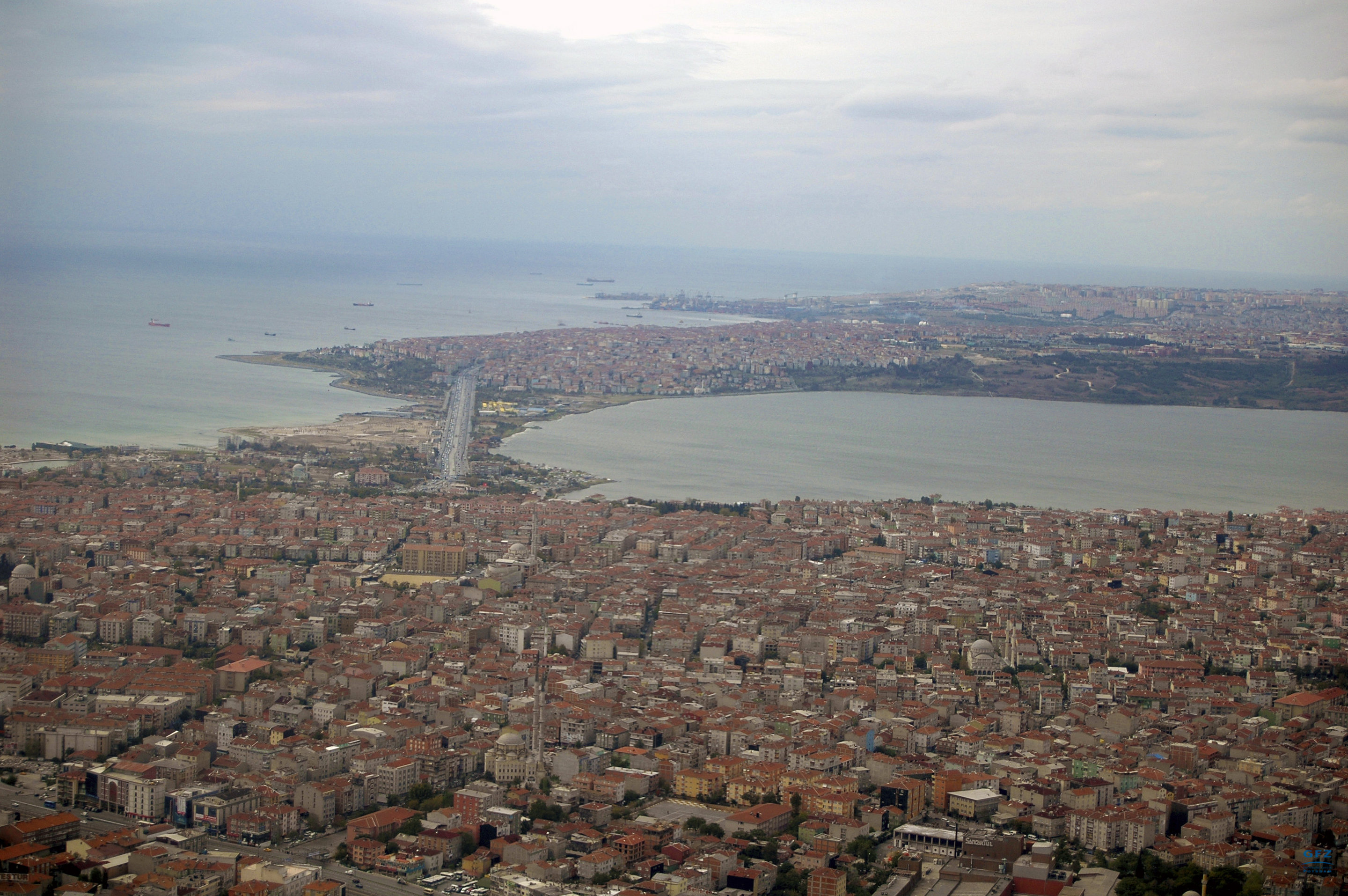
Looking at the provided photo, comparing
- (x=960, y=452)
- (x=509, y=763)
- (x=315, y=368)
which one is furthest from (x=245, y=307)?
(x=509, y=763)

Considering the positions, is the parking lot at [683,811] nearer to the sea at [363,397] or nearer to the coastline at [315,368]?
the sea at [363,397]

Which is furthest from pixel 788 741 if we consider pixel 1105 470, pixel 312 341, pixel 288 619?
pixel 312 341

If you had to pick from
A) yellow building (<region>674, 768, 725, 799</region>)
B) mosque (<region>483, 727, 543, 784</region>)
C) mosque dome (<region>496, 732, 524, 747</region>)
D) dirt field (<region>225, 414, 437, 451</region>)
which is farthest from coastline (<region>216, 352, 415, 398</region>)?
yellow building (<region>674, 768, 725, 799</region>)

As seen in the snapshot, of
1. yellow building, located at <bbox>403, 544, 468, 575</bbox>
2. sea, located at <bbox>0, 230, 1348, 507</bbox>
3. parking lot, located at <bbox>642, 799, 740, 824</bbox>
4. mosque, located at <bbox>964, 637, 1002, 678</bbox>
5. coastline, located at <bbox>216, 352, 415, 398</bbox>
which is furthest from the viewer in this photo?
coastline, located at <bbox>216, 352, 415, 398</bbox>

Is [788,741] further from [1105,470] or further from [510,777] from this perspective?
[1105,470]

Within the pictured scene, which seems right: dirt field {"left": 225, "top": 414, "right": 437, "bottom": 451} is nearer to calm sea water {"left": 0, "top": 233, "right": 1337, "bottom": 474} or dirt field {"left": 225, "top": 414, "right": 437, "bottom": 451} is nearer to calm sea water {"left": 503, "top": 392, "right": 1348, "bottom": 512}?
calm sea water {"left": 0, "top": 233, "right": 1337, "bottom": 474}

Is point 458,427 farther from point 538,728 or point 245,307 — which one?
point 245,307

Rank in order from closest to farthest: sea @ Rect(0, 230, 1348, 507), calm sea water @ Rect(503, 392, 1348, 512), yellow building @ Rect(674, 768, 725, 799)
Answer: yellow building @ Rect(674, 768, 725, 799), calm sea water @ Rect(503, 392, 1348, 512), sea @ Rect(0, 230, 1348, 507)
